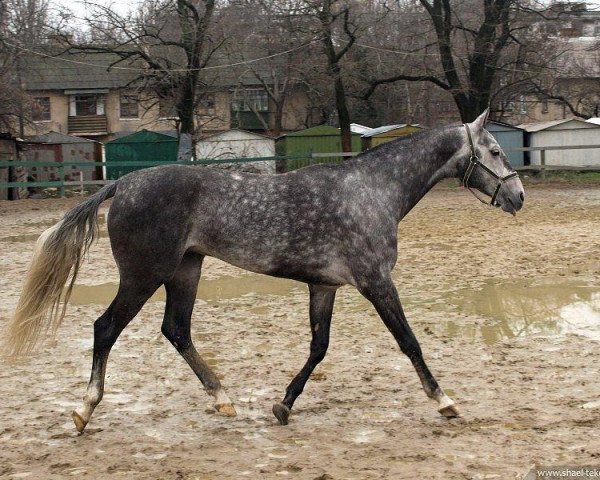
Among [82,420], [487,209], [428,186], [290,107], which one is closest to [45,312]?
[82,420]

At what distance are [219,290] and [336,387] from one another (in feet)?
14.1

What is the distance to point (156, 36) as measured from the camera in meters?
27.3

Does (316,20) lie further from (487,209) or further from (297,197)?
(297,197)

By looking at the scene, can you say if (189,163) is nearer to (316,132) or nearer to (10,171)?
(10,171)

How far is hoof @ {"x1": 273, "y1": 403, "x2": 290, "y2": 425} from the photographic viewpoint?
500 cm

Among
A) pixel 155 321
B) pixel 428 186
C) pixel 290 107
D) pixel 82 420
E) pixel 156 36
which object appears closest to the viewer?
pixel 82 420

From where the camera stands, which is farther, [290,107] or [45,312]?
[290,107]

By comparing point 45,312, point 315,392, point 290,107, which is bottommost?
point 315,392

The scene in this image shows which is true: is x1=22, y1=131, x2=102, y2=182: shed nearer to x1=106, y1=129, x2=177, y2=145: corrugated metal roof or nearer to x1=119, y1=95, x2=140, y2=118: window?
x1=106, y1=129, x2=177, y2=145: corrugated metal roof

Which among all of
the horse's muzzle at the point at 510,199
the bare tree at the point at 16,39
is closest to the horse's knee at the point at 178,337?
the horse's muzzle at the point at 510,199

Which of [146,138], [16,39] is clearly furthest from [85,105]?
[16,39]

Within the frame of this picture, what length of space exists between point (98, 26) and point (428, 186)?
79.1 feet

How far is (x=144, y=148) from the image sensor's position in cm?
3294

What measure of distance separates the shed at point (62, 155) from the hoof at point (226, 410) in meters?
22.6
